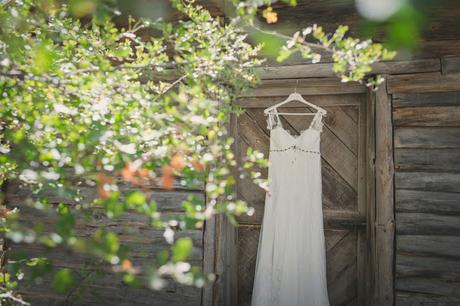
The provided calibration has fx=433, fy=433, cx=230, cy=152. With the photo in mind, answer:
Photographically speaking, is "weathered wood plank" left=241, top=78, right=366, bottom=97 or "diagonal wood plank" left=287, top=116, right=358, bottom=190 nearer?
"weathered wood plank" left=241, top=78, right=366, bottom=97

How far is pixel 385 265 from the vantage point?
3.19 metres

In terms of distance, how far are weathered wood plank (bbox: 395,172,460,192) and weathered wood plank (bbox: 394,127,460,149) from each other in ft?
0.68

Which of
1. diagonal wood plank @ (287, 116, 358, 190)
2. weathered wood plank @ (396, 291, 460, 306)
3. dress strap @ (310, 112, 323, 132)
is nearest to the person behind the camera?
weathered wood plank @ (396, 291, 460, 306)

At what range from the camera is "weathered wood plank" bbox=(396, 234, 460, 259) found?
3102 millimetres

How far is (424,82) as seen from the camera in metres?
3.21

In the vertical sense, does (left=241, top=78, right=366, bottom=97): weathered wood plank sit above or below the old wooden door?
above

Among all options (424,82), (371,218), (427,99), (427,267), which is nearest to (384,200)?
(371,218)

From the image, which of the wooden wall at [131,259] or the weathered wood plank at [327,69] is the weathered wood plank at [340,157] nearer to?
the weathered wood plank at [327,69]

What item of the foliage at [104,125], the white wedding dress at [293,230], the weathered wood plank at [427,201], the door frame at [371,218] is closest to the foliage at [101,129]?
the foliage at [104,125]

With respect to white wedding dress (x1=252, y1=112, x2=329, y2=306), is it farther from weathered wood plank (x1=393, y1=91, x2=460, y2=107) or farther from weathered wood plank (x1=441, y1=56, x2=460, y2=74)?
weathered wood plank (x1=441, y1=56, x2=460, y2=74)

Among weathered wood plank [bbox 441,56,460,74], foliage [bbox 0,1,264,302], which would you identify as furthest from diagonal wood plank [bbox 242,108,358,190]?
foliage [bbox 0,1,264,302]

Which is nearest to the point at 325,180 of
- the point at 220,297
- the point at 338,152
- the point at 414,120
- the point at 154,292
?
the point at 338,152

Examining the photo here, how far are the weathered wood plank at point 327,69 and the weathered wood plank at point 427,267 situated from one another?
138 cm

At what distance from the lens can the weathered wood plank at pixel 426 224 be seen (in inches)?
123
